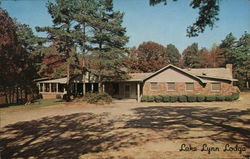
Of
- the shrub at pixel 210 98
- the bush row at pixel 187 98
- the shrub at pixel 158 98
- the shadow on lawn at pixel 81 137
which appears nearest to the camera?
the shadow on lawn at pixel 81 137

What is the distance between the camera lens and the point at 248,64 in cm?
4509

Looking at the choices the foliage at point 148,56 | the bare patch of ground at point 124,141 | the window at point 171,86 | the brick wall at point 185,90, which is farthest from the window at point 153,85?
the foliage at point 148,56

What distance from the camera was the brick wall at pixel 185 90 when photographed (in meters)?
27.1

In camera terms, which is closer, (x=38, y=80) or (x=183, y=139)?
(x=183, y=139)

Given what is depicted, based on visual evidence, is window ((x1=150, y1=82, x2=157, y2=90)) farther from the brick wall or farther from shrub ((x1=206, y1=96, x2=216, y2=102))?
shrub ((x1=206, y1=96, x2=216, y2=102))

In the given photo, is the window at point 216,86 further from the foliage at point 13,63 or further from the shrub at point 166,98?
the foliage at point 13,63

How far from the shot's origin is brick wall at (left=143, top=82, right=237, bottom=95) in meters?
27.1

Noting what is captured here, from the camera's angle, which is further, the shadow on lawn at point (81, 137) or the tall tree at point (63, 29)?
the tall tree at point (63, 29)

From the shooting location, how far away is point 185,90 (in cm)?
2830

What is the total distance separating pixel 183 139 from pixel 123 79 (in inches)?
815

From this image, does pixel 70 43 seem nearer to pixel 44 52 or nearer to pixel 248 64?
pixel 44 52

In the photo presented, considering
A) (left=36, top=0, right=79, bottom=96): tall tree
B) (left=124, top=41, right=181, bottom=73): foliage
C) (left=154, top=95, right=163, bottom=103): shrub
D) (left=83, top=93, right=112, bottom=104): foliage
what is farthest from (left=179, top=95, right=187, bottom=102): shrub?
(left=124, top=41, right=181, bottom=73): foliage

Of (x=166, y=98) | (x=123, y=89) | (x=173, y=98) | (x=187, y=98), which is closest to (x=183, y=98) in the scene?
(x=187, y=98)

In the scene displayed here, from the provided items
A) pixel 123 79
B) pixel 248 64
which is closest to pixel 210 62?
pixel 248 64
